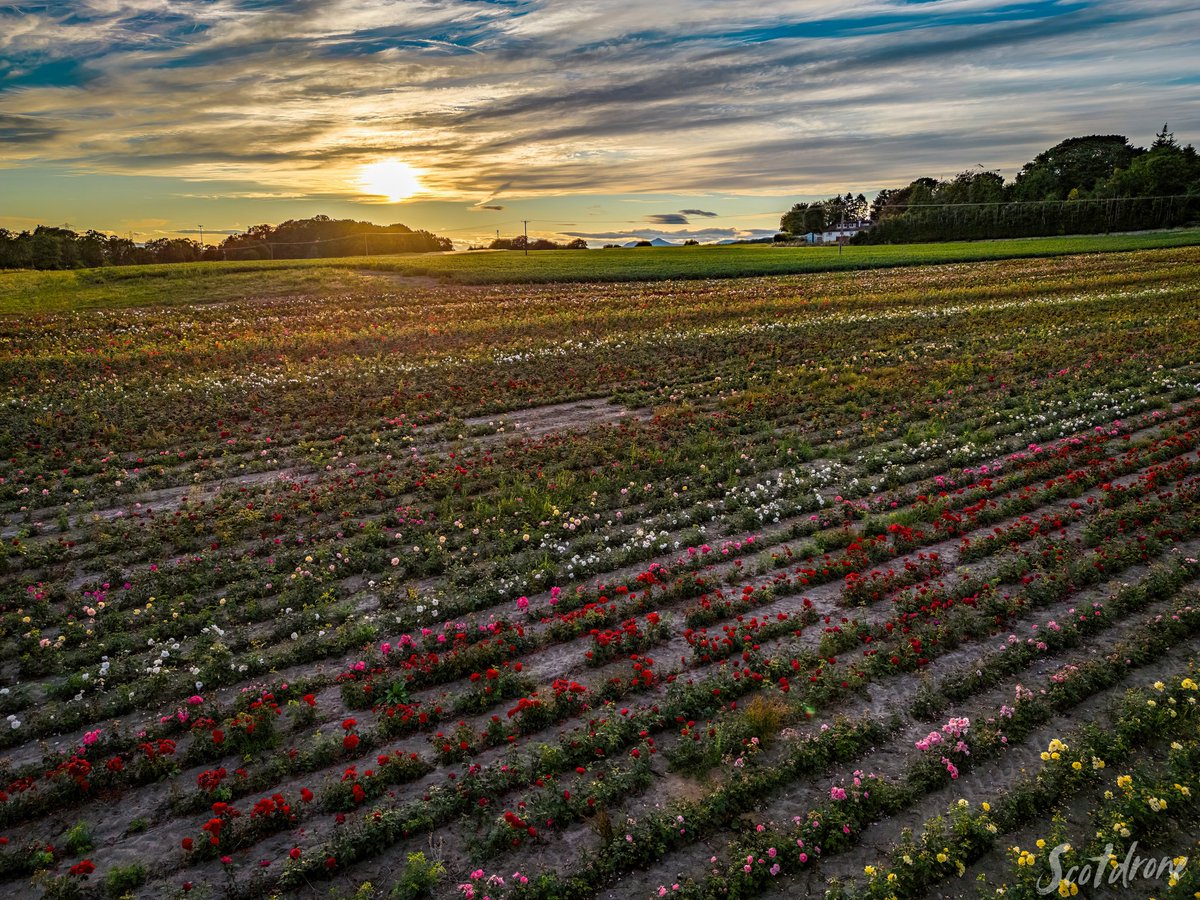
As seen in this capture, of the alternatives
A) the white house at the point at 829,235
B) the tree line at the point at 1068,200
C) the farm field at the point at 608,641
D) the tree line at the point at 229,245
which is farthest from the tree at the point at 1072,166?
the farm field at the point at 608,641

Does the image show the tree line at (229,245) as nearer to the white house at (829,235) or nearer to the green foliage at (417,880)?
the white house at (829,235)

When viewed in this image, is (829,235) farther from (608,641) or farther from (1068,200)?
(608,641)

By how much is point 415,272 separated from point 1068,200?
96717 mm

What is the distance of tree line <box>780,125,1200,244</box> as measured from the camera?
338ft

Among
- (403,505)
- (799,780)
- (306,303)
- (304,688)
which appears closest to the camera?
(799,780)

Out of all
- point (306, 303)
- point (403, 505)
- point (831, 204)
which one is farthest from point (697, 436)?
point (831, 204)

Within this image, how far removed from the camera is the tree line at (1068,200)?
102875mm

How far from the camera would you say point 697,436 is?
16641 mm

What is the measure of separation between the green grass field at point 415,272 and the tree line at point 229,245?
72.8ft

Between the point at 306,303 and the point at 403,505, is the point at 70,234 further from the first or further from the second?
the point at 403,505

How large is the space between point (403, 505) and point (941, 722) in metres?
9.59

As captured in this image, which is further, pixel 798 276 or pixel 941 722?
pixel 798 276

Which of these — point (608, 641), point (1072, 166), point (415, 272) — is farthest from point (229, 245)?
point (1072, 166)

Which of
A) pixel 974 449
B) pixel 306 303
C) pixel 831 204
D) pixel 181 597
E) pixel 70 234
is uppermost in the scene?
pixel 831 204
